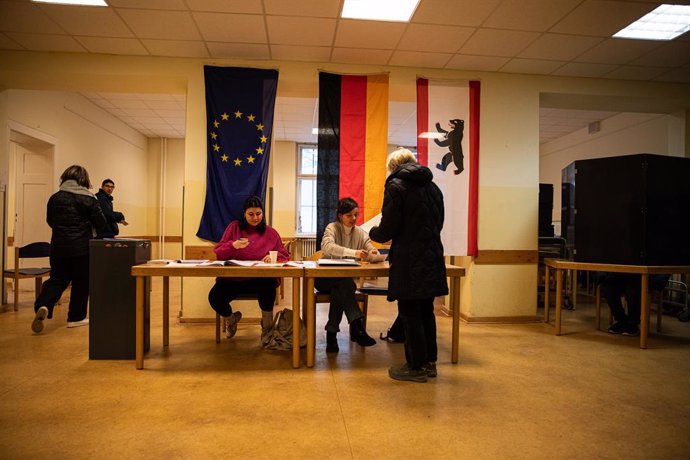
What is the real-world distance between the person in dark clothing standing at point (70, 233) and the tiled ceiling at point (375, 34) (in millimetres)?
1372

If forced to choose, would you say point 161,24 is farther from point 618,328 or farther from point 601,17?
point 618,328

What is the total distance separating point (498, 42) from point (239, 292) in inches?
137

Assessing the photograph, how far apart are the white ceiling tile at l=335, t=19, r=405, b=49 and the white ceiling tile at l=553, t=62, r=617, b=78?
2.09m

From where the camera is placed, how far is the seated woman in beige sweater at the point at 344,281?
3502 mm

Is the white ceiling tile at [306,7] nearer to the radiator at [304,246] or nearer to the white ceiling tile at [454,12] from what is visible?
the white ceiling tile at [454,12]

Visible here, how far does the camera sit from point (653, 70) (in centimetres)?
484

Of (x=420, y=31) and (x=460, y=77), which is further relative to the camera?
(x=460, y=77)

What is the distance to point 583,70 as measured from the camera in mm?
4867

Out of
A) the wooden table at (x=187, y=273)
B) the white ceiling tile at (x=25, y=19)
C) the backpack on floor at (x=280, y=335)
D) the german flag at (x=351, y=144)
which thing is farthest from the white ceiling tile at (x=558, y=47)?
the white ceiling tile at (x=25, y=19)

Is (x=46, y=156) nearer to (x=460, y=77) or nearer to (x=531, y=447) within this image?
(x=460, y=77)

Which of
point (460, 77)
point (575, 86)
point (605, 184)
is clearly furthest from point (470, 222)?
point (575, 86)

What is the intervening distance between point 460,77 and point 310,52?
1.77 metres

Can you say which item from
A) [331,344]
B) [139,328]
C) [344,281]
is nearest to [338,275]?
[344,281]

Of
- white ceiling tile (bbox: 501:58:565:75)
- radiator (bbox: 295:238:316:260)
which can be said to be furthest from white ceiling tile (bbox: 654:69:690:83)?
radiator (bbox: 295:238:316:260)
